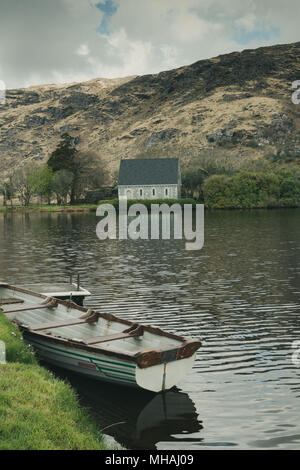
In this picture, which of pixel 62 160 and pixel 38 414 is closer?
pixel 38 414

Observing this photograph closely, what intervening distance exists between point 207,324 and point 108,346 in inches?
231

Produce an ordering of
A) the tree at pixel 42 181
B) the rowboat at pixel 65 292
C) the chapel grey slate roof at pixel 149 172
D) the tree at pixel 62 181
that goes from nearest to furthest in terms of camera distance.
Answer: the rowboat at pixel 65 292
the tree at pixel 62 181
the tree at pixel 42 181
the chapel grey slate roof at pixel 149 172

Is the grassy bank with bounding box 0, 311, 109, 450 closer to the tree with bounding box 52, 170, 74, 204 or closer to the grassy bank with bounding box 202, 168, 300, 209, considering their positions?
the grassy bank with bounding box 202, 168, 300, 209

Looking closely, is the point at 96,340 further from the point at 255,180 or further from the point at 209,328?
the point at 255,180

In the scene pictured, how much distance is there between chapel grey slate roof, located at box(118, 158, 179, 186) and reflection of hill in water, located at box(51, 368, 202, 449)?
114m

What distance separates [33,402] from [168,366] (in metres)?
3.09

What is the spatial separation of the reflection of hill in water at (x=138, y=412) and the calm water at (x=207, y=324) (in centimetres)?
2

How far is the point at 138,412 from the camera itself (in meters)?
10.8

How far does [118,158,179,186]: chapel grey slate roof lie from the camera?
414ft

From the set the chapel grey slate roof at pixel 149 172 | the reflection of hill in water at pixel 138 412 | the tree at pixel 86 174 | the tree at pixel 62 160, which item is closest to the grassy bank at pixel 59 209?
the tree at pixel 86 174

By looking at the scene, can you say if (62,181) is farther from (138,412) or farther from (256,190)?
(138,412)

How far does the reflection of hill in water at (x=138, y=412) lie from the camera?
9.73 metres

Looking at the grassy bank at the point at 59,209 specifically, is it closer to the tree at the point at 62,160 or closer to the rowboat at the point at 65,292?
the tree at the point at 62,160

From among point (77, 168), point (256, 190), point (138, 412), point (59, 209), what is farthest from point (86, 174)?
point (138, 412)
